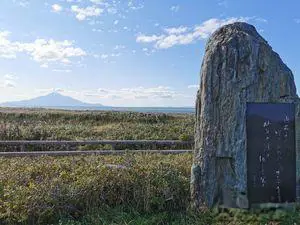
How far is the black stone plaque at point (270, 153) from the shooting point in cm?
659

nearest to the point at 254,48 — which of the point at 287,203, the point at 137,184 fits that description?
the point at 287,203

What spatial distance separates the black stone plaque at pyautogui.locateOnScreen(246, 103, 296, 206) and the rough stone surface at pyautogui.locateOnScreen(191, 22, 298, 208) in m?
0.12

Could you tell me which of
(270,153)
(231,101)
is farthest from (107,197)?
(270,153)

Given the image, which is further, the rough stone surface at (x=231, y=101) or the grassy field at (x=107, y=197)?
the rough stone surface at (x=231, y=101)

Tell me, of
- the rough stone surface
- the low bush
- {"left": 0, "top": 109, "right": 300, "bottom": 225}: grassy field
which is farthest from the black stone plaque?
the low bush

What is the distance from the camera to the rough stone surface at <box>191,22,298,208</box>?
6.60 metres

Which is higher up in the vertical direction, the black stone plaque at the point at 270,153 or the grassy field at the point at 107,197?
the black stone plaque at the point at 270,153

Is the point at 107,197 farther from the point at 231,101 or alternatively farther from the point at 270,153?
the point at 270,153

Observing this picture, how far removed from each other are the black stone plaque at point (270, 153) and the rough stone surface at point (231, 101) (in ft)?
0.40

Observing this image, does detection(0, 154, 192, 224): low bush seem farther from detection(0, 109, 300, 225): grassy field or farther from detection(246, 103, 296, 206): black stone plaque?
detection(246, 103, 296, 206): black stone plaque

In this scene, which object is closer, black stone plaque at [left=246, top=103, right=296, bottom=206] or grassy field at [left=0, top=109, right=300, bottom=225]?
grassy field at [left=0, top=109, right=300, bottom=225]

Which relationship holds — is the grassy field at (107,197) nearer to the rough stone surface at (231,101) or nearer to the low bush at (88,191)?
the low bush at (88,191)

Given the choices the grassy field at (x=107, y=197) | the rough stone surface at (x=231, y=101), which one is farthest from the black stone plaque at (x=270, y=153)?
the grassy field at (x=107, y=197)

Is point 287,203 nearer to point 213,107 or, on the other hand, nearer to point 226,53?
point 213,107
